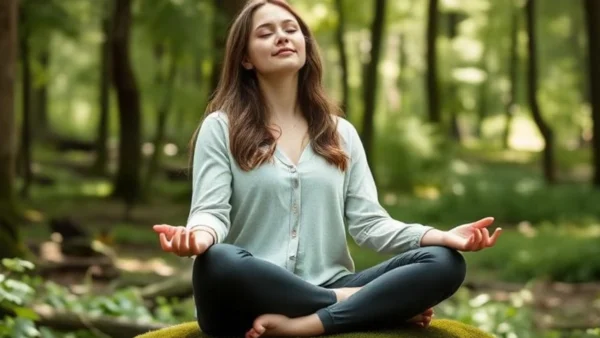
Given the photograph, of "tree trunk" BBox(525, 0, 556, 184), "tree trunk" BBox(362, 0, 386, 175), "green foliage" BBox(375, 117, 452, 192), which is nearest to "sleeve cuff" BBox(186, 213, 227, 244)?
"tree trunk" BBox(362, 0, 386, 175)

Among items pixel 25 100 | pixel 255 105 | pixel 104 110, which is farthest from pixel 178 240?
pixel 104 110

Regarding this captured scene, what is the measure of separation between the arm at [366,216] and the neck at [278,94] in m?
0.32

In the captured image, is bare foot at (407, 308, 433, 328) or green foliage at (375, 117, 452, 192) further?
green foliage at (375, 117, 452, 192)

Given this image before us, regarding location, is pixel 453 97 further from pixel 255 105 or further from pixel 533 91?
pixel 255 105

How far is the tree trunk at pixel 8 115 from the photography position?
1060 centimetres

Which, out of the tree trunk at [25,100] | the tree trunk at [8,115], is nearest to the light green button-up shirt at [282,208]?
the tree trunk at [8,115]

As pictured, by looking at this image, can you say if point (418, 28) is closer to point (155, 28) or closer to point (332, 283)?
point (155, 28)

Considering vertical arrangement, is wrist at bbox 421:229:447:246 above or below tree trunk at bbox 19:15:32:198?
above

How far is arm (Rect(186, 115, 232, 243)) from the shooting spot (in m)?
4.23

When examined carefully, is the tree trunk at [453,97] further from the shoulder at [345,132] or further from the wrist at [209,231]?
the wrist at [209,231]

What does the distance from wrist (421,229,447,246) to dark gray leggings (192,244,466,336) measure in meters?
0.04

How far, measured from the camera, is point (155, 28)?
18.5m

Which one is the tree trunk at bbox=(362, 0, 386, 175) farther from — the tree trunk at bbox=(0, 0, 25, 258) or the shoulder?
the shoulder

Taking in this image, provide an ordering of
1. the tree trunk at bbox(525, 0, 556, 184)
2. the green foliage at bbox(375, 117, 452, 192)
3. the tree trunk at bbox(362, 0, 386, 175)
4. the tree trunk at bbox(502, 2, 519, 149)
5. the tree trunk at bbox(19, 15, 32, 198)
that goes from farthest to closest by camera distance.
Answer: the tree trunk at bbox(502, 2, 519, 149) → the green foliage at bbox(375, 117, 452, 192) → the tree trunk at bbox(525, 0, 556, 184) → the tree trunk at bbox(362, 0, 386, 175) → the tree trunk at bbox(19, 15, 32, 198)
